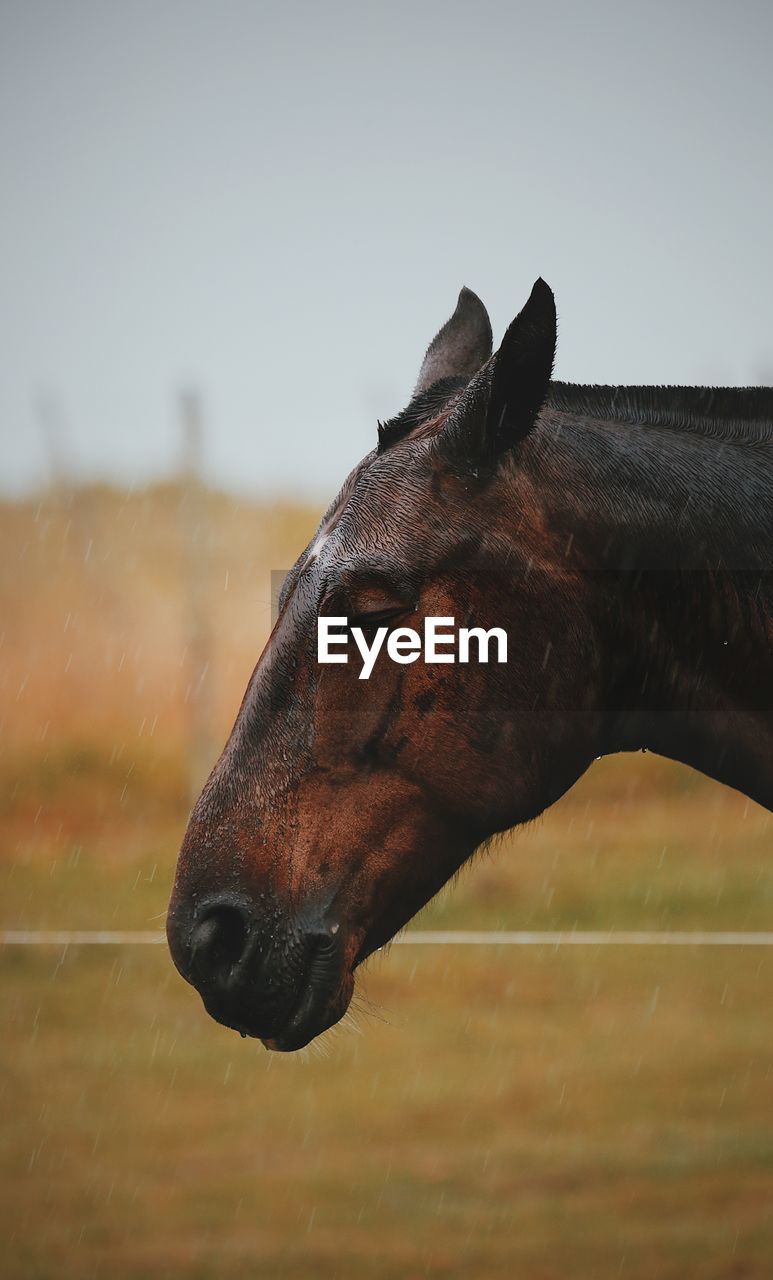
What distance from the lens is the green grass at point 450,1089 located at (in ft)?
8.32

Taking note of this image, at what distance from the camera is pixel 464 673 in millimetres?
1094

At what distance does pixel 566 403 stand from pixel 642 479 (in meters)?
0.13

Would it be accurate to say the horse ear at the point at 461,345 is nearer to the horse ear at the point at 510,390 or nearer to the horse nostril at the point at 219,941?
the horse ear at the point at 510,390

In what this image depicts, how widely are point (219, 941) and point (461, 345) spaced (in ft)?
2.49

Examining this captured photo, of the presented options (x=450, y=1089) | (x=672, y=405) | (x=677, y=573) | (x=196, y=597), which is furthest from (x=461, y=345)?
(x=196, y=597)

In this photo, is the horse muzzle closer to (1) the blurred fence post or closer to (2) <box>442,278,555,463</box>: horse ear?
(2) <box>442,278,555,463</box>: horse ear

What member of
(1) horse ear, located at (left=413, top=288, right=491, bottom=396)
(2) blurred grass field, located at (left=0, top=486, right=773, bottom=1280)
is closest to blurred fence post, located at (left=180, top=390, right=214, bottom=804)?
(2) blurred grass field, located at (left=0, top=486, right=773, bottom=1280)

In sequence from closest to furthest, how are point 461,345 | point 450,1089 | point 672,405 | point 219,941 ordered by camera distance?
1. point 219,941
2. point 672,405
3. point 461,345
4. point 450,1089

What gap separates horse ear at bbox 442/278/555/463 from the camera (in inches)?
41.4

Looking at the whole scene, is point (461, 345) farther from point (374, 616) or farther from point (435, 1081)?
point (435, 1081)

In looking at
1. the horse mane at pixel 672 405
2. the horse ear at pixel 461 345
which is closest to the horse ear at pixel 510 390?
the horse mane at pixel 672 405

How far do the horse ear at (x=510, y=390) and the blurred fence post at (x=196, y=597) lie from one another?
127 inches

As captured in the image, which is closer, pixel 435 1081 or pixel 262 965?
pixel 262 965

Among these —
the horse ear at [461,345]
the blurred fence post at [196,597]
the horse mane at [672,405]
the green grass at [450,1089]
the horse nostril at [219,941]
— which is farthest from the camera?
the blurred fence post at [196,597]
